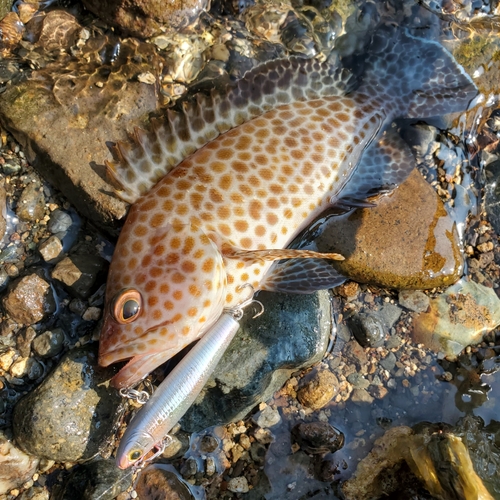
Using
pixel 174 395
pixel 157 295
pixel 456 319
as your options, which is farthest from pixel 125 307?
pixel 456 319

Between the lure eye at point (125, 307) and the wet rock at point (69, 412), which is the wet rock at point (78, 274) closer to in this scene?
the wet rock at point (69, 412)

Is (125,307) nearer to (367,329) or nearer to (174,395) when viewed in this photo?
(174,395)

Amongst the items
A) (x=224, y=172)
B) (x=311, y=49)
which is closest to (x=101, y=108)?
(x=224, y=172)

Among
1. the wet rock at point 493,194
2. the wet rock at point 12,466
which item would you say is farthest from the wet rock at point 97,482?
the wet rock at point 493,194

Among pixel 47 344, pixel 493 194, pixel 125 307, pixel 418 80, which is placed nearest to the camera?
pixel 125 307

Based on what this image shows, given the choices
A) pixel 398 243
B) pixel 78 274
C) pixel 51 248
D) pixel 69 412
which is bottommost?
pixel 398 243

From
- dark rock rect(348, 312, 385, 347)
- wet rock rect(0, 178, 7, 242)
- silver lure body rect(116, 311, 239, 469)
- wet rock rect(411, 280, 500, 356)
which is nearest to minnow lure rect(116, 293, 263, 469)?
silver lure body rect(116, 311, 239, 469)
